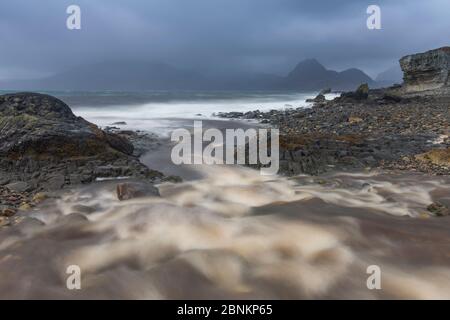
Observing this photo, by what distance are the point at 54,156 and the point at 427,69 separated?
98.6 ft

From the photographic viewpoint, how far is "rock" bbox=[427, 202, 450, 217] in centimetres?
499

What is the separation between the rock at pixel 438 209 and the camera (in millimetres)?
4988

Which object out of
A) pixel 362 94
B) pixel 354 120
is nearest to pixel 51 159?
pixel 354 120

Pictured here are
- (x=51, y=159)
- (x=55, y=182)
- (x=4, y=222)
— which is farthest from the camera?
(x=51, y=159)

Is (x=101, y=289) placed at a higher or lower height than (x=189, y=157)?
lower

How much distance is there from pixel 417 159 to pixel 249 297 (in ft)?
20.9

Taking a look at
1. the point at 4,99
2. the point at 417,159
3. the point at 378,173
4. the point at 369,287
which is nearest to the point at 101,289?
the point at 369,287

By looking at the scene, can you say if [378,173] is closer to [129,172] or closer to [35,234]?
[129,172]

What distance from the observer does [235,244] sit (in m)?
4.25

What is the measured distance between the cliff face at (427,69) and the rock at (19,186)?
29.7 meters

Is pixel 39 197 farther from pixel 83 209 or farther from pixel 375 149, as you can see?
pixel 375 149

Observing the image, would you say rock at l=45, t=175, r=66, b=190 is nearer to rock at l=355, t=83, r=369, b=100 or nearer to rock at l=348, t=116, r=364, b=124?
rock at l=348, t=116, r=364, b=124

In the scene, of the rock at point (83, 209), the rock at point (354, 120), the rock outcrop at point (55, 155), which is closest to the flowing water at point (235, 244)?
the rock at point (83, 209)
